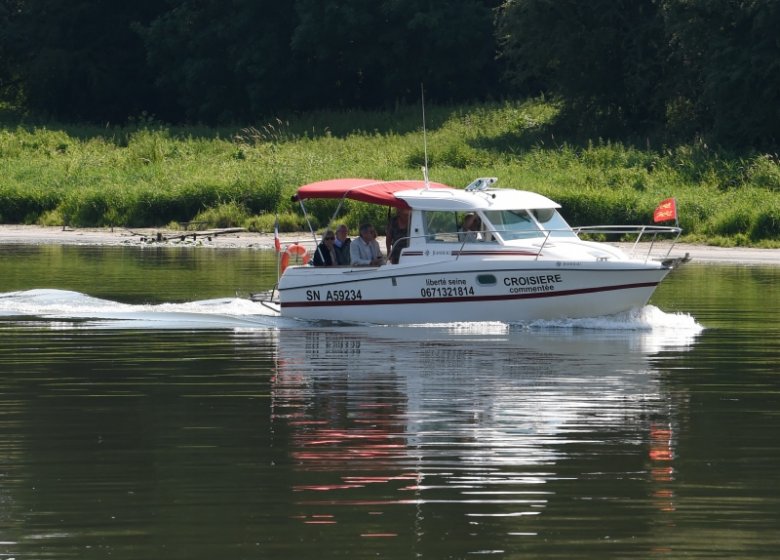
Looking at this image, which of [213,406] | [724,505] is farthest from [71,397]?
[724,505]

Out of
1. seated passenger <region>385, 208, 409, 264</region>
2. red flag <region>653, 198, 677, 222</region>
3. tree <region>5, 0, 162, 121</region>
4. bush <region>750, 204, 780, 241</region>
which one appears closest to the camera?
red flag <region>653, 198, 677, 222</region>

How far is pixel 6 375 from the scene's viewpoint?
19.0 meters

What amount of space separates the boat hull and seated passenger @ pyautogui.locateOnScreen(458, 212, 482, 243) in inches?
20.5

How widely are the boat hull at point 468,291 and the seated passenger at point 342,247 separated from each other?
48 cm

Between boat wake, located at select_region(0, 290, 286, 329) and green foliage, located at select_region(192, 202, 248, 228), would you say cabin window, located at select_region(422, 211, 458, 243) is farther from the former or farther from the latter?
green foliage, located at select_region(192, 202, 248, 228)

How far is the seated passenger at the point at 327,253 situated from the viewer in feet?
84.5

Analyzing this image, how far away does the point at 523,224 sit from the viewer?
2483 centimetres

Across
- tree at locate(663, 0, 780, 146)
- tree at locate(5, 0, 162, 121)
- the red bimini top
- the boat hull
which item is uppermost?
tree at locate(5, 0, 162, 121)

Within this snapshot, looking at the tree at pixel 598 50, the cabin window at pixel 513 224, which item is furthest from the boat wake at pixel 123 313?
the tree at pixel 598 50

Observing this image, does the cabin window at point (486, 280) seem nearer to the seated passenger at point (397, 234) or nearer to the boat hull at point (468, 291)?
the boat hull at point (468, 291)

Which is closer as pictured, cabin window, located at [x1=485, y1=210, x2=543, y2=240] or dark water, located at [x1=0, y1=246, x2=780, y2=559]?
dark water, located at [x1=0, y1=246, x2=780, y2=559]

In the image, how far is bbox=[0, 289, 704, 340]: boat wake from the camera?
24109 millimetres

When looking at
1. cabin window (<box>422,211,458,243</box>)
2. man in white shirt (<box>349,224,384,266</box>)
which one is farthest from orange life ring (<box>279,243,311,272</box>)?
cabin window (<box>422,211,458,243</box>)

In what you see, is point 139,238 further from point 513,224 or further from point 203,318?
point 513,224
